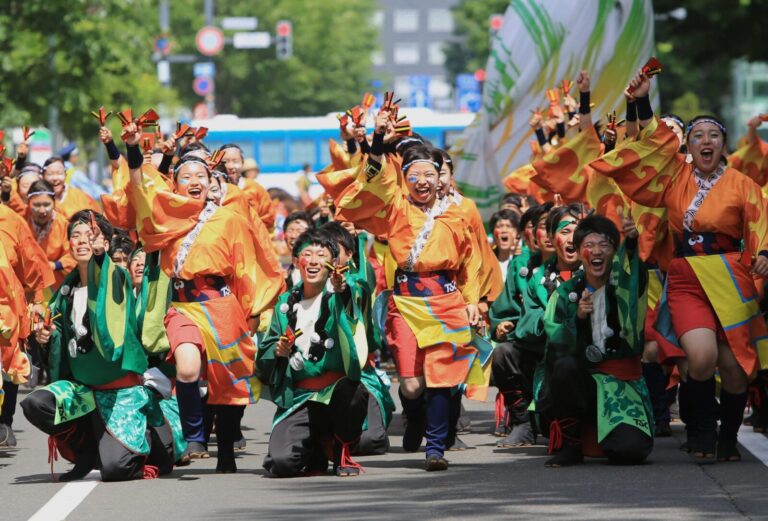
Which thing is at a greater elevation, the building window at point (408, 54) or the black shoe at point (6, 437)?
the building window at point (408, 54)

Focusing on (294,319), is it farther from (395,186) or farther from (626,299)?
(626,299)

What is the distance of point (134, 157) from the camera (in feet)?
30.1

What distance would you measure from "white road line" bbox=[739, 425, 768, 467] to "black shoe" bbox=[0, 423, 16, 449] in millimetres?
4413

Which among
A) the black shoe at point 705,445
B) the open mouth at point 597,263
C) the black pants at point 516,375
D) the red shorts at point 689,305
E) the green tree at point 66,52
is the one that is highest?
the green tree at point 66,52

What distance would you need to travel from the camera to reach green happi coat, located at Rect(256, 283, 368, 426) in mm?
8922

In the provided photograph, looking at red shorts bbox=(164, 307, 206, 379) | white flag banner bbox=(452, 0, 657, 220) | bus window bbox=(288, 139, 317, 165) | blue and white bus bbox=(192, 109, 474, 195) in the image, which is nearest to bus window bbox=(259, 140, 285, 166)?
blue and white bus bbox=(192, 109, 474, 195)

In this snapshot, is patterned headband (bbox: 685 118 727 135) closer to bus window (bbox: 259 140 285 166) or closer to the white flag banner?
the white flag banner

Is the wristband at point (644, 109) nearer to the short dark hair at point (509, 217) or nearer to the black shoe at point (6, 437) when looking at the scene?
the short dark hair at point (509, 217)

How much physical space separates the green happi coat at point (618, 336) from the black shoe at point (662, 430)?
126cm

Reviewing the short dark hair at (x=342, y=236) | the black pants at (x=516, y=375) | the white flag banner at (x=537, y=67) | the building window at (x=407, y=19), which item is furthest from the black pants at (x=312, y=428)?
the building window at (x=407, y=19)

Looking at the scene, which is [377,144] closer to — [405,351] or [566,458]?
[405,351]

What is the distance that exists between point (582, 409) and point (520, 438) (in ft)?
3.80

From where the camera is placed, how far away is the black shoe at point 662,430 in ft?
34.4

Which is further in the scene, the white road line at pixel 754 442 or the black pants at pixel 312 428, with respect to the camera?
the white road line at pixel 754 442
